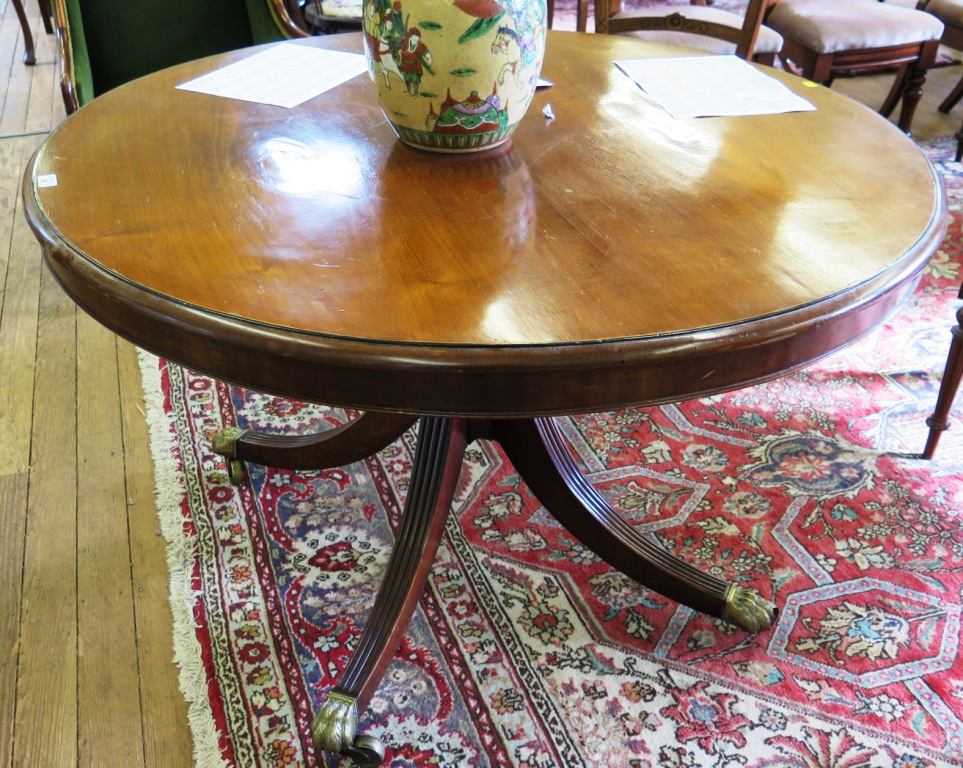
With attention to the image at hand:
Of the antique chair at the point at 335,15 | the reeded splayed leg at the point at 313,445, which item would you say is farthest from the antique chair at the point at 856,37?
the reeded splayed leg at the point at 313,445

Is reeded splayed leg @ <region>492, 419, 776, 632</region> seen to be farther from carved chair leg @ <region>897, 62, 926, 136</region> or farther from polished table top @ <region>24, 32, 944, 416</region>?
carved chair leg @ <region>897, 62, 926, 136</region>

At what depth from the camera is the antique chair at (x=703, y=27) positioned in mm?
1595

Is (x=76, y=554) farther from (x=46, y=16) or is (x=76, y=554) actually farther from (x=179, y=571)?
(x=46, y=16)

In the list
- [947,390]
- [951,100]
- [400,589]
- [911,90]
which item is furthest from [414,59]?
[951,100]

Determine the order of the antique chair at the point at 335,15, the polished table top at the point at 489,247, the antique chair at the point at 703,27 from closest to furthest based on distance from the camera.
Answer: the polished table top at the point at 489,247, the antique chair at the point at 703,27, the antique chair at the point at 335,15

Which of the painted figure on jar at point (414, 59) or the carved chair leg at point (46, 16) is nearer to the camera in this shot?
the painted figure on jar at point (414, 59)

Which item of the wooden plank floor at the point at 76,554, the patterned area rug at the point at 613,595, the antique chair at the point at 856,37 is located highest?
the antique chair at the point at 856,37

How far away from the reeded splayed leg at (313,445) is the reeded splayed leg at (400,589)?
13 centimetres

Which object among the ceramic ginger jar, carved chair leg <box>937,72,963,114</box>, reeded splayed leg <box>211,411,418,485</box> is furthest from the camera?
carved chair leg <box>937,72,963,114</box>

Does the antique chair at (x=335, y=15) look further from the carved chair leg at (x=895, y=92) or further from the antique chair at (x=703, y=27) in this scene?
the carved chair leg at (x=895, y=92)

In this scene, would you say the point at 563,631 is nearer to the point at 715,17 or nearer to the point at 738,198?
the point at 738,198

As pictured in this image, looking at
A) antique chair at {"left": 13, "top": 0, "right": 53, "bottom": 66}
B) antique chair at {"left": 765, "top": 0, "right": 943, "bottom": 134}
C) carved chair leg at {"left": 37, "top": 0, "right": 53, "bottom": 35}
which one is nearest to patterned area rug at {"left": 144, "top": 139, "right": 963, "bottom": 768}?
antique chair at {"left": 765, "top": 0, "right": 943, "bottom": 134}

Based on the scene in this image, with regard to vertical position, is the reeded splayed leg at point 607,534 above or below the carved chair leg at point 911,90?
below

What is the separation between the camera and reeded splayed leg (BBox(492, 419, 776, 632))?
117 centimetres
